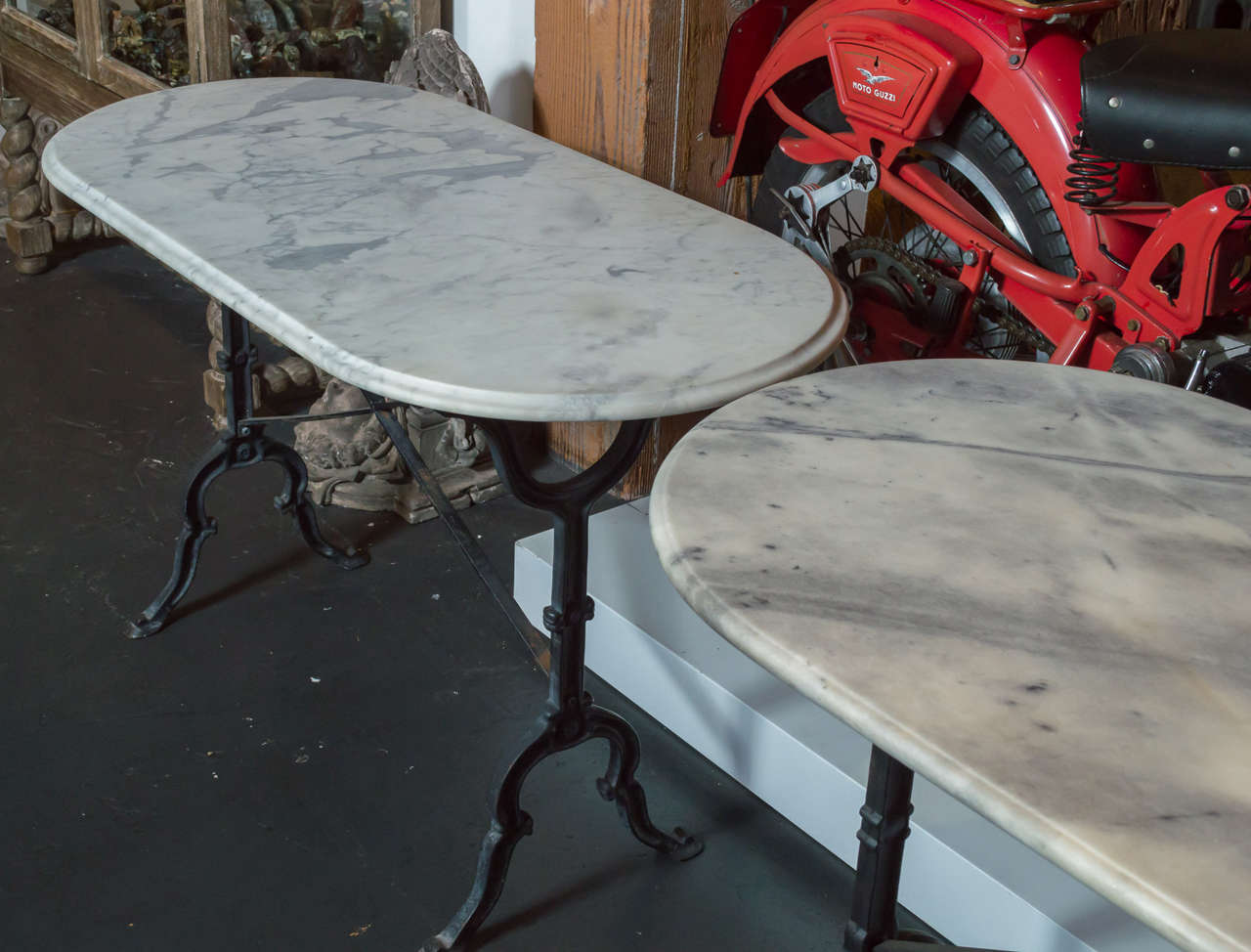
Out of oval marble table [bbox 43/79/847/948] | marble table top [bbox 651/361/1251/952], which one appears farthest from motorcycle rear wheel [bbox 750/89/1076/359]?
marble table top [bbox 651/361/1251/952]

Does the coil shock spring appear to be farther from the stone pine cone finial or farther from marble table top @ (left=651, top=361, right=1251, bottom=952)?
the stone pine cone finial

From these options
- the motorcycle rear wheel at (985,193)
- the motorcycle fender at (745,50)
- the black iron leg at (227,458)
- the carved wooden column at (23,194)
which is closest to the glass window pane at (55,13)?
the carved wooden column at (23,194)

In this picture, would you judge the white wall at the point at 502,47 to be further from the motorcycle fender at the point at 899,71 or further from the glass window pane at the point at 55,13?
the glass window pane at the point at 55,13

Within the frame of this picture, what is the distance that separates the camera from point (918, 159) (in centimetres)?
217

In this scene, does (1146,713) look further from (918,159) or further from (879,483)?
(918,159)

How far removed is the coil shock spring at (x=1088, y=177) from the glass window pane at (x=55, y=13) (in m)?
3.06

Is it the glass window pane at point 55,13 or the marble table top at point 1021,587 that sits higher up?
the marble table top at point 1021,587

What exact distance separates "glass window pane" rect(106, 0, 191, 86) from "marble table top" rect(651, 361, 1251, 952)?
2767mm

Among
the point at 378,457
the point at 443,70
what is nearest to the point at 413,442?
the point at 378,457

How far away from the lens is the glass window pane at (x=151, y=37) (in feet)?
11.1

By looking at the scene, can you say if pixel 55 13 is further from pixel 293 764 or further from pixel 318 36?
pixel 293 764

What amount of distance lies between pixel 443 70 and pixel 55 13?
195 centimetres

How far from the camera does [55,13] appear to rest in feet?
12.7

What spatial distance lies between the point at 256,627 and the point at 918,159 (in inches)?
55.2
